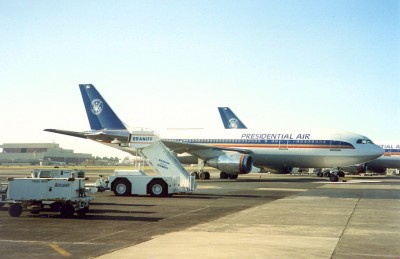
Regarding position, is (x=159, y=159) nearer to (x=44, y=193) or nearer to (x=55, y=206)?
(x=55, y=206)

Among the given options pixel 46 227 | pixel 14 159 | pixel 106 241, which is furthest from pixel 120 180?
pixel 14 159

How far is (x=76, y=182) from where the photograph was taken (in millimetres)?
16141

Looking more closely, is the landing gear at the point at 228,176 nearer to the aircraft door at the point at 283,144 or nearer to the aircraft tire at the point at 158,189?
the aircraft door at the point at 283,144

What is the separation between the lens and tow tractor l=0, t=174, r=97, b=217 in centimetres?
1596

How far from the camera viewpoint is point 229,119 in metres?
69.0

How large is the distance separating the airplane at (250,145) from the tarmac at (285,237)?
2459 cm

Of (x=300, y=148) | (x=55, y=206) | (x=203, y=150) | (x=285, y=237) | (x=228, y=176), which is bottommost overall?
(x=285, y=237)

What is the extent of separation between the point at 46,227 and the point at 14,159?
17118cm

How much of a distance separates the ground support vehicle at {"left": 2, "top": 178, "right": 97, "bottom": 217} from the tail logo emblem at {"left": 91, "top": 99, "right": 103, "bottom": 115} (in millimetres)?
32714

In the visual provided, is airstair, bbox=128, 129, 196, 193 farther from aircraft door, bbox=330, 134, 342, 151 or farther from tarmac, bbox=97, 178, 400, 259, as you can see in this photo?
aircraft door, bbox=330, 134, 342, 151

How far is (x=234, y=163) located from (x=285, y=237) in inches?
1168

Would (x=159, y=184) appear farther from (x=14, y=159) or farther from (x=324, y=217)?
(x=14, y=159)

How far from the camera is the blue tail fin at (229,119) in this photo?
68.4 m

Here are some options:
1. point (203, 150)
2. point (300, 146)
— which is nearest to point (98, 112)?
point (203, 150)
